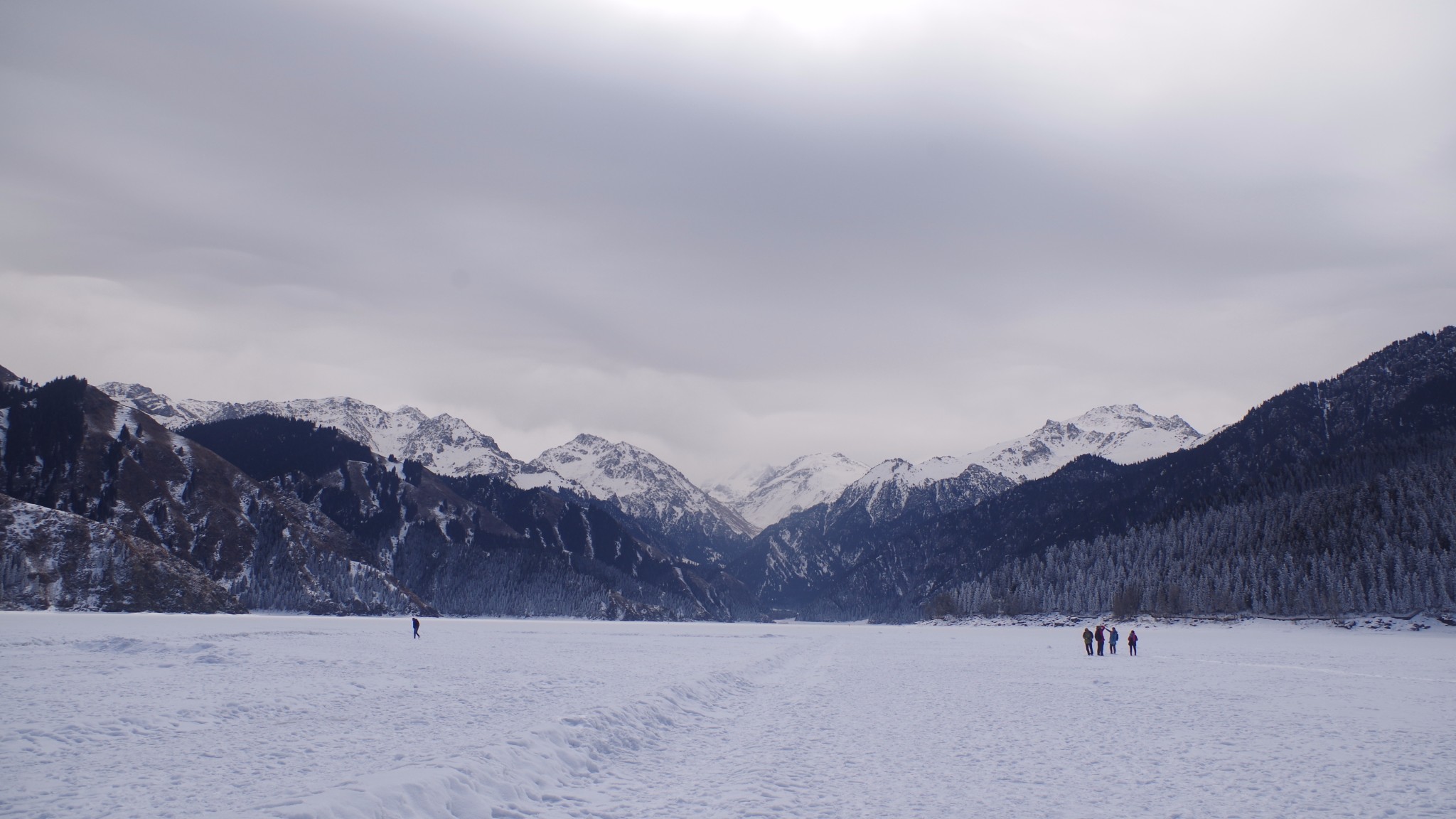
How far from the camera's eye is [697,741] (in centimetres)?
1955

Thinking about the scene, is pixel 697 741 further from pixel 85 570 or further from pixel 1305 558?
pixel 85 570

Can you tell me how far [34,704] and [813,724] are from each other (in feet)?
76.5

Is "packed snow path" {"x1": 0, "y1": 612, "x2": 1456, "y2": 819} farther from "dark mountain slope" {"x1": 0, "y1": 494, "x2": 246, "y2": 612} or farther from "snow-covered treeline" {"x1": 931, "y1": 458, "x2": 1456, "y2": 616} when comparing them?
"dark mountain slope" {"x1": 0, "y1": 494, "x2": 246, "y2": 612}

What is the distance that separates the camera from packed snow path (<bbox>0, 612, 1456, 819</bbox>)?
42.9 feet

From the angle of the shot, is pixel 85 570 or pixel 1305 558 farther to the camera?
pixel 85 570

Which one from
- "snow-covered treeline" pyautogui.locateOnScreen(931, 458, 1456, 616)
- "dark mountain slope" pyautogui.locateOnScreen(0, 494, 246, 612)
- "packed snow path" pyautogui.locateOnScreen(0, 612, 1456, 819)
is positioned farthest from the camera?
"dark mountain slope" pyautogui.locateOnScreen(0, 494, 246, 612)

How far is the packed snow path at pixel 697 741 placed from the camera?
42.9 feet

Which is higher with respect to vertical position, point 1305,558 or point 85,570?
point 1305,558

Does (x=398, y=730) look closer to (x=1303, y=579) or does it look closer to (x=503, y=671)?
(x=503, y=671)

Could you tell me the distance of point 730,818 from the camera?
12.1 metres

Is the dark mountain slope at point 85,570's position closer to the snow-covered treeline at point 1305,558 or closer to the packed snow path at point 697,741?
the packed snow path at point 697,741

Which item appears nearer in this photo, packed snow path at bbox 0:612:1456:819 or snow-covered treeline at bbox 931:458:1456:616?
packed snow path at bbox 0:612:1456:819

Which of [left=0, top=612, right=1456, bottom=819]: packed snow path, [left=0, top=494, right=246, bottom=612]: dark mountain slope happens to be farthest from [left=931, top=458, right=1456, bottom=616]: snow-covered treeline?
[left=0, top=494, right=246, bottom=612]: dark mountain slope

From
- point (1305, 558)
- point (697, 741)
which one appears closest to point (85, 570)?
point (697, 741)
